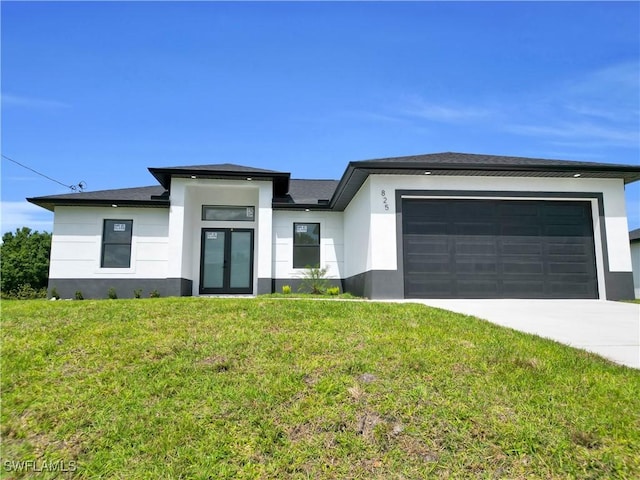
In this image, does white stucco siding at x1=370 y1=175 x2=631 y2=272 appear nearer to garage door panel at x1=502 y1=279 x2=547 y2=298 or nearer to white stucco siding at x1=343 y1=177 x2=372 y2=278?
white stucco siding at x1=343 y1=177 x2=372 y2=278

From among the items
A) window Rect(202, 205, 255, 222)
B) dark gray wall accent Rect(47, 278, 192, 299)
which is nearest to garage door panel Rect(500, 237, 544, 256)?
window Rect(202, 205, 255, 222)

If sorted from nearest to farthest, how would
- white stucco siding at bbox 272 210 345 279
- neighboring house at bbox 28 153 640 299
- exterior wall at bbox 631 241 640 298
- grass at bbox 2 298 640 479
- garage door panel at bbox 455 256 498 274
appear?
grass at bbox 2 298 640 479 → neighboring house at bbox 28 153 640 299 → garage door panel at bbox 455 256 498 274 → white stucco siding at bbox 272 210 345 279 → exterior wall at bbox 631 241 640 298

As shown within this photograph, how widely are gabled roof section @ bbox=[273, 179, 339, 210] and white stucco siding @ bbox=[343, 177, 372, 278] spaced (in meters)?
1.16

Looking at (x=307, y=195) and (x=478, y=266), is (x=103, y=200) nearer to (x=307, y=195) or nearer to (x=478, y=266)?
(x=307, y=195)

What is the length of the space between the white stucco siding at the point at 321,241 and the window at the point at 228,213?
118cm

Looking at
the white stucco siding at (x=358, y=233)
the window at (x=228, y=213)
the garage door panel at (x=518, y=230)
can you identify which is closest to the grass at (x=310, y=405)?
the white stucco siding at (x=358, y=233)

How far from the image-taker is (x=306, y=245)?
13562 mm

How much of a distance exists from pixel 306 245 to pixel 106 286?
6.87m

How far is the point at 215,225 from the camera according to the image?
13.9 metres

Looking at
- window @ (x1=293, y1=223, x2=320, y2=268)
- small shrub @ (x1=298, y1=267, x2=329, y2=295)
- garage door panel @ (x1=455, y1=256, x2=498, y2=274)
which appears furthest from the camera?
window @ (x1=293, y1=223, x2=320, y2=268)

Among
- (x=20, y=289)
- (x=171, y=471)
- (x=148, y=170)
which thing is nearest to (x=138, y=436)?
(x=171, y=471)

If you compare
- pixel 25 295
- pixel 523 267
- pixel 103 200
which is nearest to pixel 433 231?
pixel 523 267

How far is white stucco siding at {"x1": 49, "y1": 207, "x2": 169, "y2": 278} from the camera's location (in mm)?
12719

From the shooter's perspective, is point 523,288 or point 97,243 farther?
point 97,243
